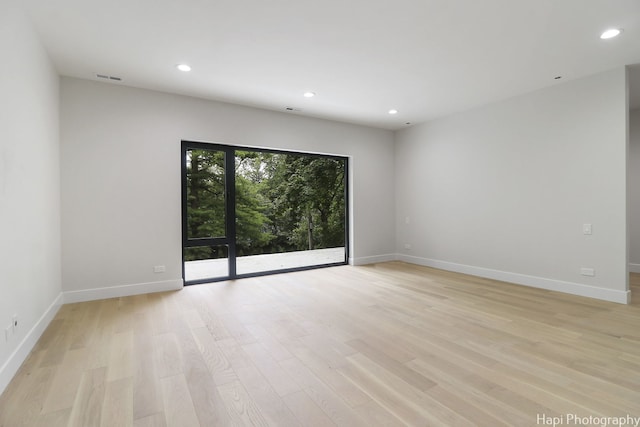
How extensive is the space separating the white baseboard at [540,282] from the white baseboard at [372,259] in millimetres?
761

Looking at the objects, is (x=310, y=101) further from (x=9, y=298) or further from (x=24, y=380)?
(x=24, y=380)

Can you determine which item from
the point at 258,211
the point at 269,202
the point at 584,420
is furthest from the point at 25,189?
the point at 269,202

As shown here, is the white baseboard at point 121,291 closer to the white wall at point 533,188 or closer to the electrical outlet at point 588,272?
the white wall at point 533,188

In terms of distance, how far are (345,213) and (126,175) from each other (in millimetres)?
3714

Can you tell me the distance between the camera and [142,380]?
6.62 ft

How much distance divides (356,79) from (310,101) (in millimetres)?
987

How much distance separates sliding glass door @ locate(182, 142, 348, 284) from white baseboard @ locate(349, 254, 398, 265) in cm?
24

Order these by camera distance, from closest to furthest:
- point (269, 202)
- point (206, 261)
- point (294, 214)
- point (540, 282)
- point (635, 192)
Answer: point (540, 282)
point (206, 261)
point (635, 192)
point (269, 202)
point (294, 214)

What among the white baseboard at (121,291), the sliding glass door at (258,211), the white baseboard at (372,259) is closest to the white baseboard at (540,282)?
the white baseboard at (372,259)

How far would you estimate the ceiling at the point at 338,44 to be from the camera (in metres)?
2.45

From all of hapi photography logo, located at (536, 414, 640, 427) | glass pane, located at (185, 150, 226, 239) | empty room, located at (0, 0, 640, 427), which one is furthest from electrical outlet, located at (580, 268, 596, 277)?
glass pane, located at (185, 150, 226, 239)

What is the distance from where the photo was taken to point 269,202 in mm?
6578

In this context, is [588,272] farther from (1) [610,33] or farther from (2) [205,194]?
(2) [205,194]

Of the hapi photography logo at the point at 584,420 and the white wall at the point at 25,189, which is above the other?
the white wall at the point at 25,189
